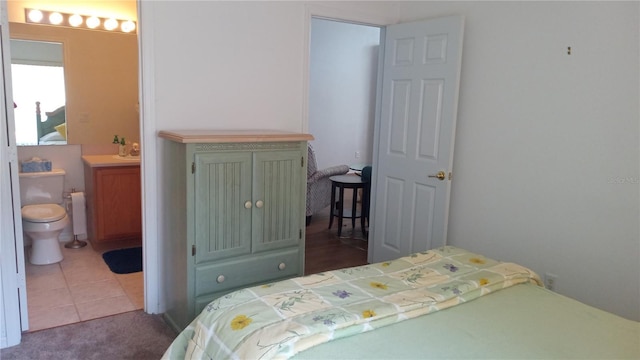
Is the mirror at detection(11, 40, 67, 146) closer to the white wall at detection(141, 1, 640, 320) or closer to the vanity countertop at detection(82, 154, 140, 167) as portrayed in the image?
the vanity countertop at detection(82, 154, 140, 167)

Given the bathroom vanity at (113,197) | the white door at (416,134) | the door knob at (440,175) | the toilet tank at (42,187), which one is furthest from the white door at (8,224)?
the door knob at (440,175)

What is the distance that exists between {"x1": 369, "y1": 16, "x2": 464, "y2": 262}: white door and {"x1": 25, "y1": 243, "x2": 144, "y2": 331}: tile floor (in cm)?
200

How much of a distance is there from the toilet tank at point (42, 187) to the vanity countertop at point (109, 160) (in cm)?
29

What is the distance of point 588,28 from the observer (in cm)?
263

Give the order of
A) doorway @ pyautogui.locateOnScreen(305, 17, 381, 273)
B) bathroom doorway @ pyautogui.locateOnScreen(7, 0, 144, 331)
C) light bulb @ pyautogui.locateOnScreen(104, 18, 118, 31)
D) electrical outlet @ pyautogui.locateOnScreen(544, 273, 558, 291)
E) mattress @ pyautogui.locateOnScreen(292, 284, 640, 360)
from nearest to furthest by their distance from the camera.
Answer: mattress @ pyautogui.locateOnScreen(292, 284, 640, 360), electrical outlet @ pyautogui.locateOnScreen(544, 273, 558, 291), bathroom doorway @ pyautogui.locateOnScreen(7, 0, 144, 331), light bulb @ pyautogui.locateOnScreen(104, 18, 118, 31), doorway @ pyautogui.locateOnScreen(305, 17, 381, 273)

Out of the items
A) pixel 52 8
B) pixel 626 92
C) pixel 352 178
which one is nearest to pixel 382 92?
pixel 352 178

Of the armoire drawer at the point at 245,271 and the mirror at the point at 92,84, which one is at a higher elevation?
the mirror at the point at 92,84

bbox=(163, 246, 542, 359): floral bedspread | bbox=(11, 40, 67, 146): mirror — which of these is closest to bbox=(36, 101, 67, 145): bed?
bbox=(11, 40, 67, 146): mirror

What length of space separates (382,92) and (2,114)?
2592 mm

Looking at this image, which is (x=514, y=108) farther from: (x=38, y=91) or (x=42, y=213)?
(x=38, y=91)

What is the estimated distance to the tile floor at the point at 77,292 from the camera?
118 inches

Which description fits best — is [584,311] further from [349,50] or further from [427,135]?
[349,50]

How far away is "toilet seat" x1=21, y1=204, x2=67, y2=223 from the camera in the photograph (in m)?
3.79

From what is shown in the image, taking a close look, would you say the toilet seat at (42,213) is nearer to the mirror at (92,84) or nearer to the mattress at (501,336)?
the mirror at (92,84)
